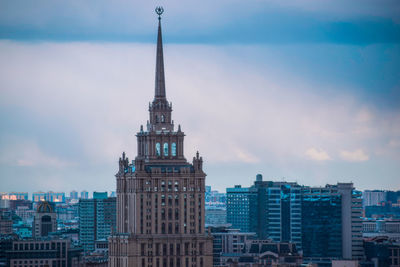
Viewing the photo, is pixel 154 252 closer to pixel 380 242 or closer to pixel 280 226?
pixel 380 242

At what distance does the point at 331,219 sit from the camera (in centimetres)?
18325

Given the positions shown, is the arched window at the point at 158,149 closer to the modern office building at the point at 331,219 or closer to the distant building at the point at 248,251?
the distant building at the point at 248,251

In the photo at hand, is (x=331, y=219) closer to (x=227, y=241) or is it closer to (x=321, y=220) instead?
(x=321, y=220)

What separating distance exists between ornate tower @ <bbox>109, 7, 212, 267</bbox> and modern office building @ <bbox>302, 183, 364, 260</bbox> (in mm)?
75519

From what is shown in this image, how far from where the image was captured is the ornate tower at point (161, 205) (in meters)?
102

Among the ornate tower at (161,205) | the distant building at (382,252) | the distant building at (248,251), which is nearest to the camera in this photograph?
the ornate tower at (161,205)

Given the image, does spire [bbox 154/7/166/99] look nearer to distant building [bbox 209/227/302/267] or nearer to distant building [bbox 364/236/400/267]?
distant building [bbox 209/227/302/267]

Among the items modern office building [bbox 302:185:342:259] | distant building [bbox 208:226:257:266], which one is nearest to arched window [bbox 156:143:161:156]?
distant building [bbox 208:226:257:266]

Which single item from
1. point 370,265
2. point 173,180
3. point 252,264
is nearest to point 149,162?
point 173,180

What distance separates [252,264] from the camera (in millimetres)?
150500

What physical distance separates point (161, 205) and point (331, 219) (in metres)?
82.3

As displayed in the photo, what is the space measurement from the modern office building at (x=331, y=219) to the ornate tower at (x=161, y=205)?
248ft

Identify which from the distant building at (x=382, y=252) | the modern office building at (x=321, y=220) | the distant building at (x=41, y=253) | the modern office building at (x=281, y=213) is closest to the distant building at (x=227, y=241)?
the modern office building at (x=321, y=220)

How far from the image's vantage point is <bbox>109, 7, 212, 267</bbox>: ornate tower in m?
102
